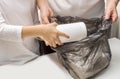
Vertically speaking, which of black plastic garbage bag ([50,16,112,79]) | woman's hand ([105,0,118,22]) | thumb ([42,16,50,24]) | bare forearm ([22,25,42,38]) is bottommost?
black plastic garbage bag ([50,16,112,79])

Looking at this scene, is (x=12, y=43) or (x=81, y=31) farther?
(x=12, y=43)

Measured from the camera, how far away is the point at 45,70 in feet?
3.54

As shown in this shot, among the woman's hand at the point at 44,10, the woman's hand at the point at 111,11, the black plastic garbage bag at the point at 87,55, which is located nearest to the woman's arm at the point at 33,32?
the black plastic garbage bag at the point at 87,55

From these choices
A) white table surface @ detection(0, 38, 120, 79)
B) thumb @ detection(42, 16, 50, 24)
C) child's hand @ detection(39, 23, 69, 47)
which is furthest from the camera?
thumb @ detection(42, 16, 50, 24)

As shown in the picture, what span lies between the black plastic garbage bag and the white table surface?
39 mm

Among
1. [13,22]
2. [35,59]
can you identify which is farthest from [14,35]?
[35,59]

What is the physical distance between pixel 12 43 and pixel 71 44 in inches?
13.5

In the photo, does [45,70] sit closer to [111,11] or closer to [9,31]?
[9,31]

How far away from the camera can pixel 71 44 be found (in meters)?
1.02

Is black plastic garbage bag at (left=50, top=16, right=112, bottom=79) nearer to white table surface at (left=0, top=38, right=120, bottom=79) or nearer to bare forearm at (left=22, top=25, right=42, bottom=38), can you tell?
white table surface at (left=0, top=38, right=120, bottom=79)

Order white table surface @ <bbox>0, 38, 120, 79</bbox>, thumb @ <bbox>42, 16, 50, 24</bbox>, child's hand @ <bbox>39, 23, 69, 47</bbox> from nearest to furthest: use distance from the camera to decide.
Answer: child's hand @ <bbox>39, 23, 69, 47</bbox>
white table surface @ <bbox>0, 38, 120, 79</bbox>
thumb @ <bbox>42, 16, 50, 24</bbox>

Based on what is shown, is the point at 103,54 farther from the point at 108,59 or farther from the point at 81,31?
the point at 81,31

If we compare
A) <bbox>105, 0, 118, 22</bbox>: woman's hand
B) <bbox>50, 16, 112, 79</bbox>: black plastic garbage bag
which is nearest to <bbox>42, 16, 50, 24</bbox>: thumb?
<bbox>50, 16, 112, 79</bbox>: black plastic garbage bag

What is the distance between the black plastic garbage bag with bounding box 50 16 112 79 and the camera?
0.98 m
